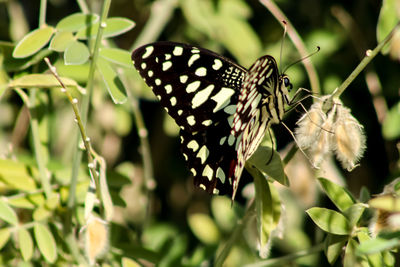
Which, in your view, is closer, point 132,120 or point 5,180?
point 5,180

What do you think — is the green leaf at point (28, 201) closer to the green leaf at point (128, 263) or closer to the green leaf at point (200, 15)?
the green leaf at point (128, 263)

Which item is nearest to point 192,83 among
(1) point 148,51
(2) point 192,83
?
(2) point 192,83

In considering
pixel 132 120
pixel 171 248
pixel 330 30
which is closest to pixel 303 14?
pixel 330 30

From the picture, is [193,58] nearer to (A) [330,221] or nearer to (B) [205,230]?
(A) [330,221]

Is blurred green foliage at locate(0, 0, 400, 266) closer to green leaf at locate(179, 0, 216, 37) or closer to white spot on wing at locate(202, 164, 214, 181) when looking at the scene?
Answer: green leaf at locate(179, 0, 216, 37)

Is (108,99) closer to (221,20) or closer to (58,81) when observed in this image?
(221,20)

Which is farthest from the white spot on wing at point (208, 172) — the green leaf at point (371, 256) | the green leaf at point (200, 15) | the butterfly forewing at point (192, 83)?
the green leaf at point (200, 15)
